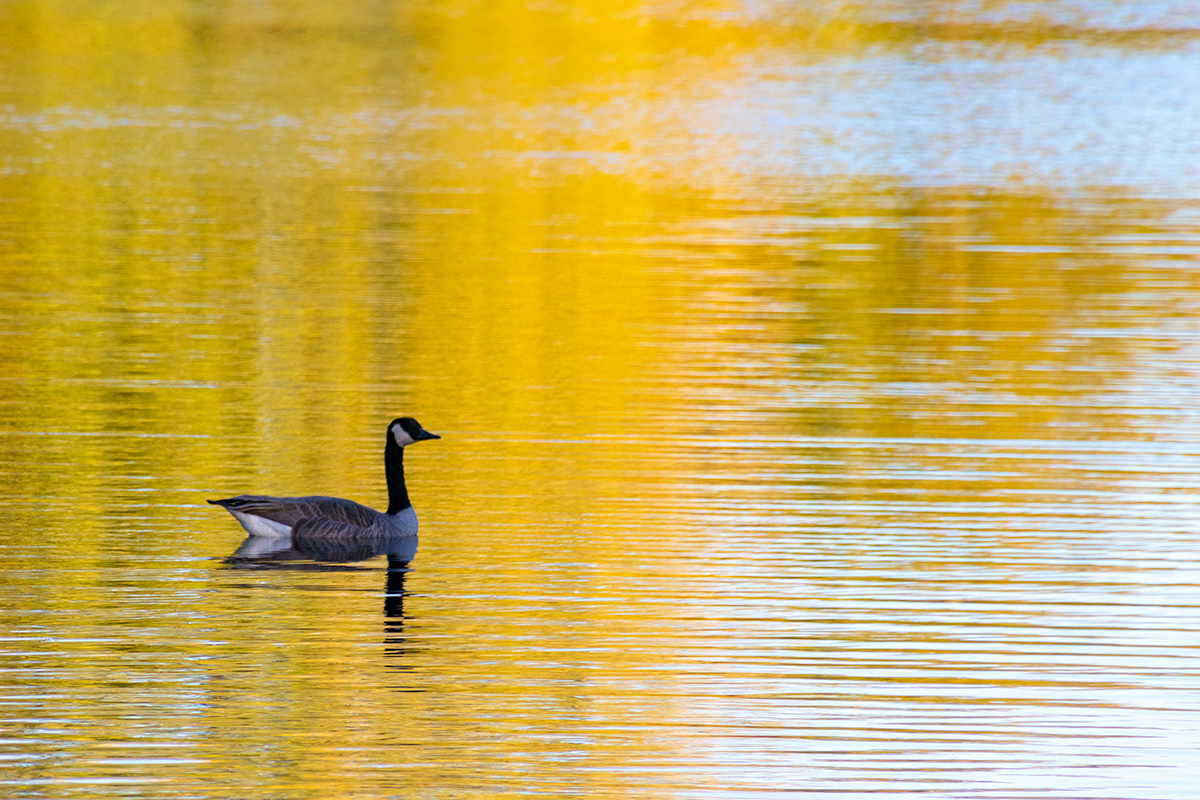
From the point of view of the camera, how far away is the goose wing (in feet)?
47.5

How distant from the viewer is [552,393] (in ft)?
69.1

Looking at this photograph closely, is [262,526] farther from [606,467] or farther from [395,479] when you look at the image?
[606,467]

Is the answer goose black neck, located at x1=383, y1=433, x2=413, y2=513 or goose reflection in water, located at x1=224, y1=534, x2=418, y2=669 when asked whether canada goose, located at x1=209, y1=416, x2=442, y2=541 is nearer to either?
goose reflection in water, located at x1=224, y1=534, x2=418, y2=669

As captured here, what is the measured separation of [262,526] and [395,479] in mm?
1088

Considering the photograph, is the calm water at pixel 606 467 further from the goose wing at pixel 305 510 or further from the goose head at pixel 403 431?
the goose head at pixel 403 431

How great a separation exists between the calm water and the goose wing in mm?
322

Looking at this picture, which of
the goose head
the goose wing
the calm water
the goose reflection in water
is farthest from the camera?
the goose head

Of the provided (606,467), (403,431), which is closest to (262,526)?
(403,431)

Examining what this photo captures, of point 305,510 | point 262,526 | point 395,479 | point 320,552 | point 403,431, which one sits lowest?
point 320,552

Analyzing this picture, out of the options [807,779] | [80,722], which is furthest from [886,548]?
[80,722]

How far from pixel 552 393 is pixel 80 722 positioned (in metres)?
11.0

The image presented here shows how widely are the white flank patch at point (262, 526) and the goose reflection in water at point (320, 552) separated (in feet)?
0.25

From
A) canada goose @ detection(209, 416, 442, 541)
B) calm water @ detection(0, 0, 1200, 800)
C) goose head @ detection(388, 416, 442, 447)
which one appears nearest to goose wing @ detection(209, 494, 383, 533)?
canada goose @ detection(209, 416, 442, 541)

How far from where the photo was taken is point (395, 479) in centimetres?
1516
